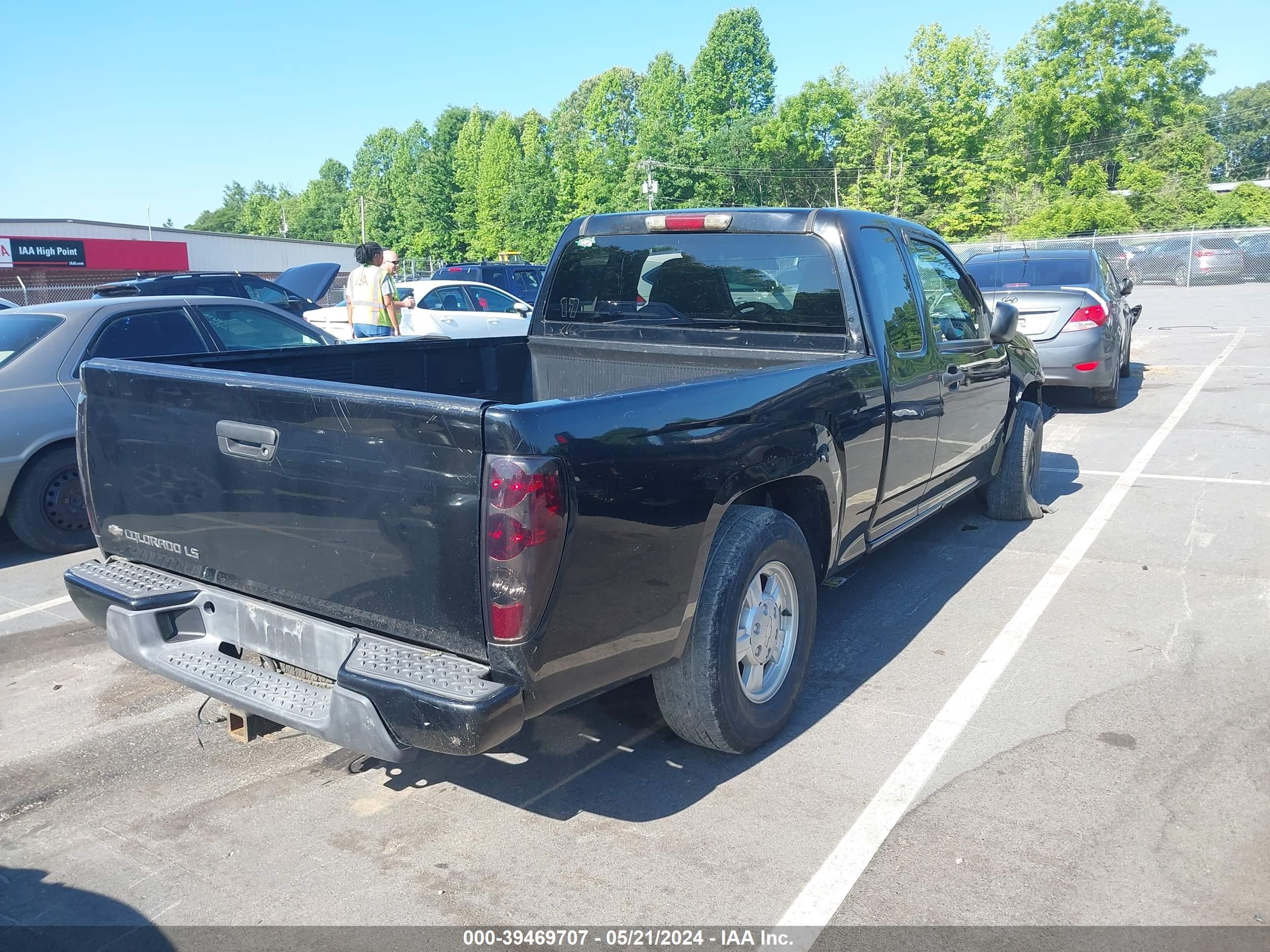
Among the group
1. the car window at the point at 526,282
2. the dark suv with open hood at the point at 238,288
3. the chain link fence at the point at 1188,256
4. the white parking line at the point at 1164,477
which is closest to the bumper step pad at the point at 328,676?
the white parking line at the point at 1164,477

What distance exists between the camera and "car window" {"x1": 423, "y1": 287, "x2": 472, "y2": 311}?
16.5 metres

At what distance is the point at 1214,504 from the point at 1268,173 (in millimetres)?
113139

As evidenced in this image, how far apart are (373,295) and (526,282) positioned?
14622 mm

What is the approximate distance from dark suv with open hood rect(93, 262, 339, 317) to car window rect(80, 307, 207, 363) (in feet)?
13.8

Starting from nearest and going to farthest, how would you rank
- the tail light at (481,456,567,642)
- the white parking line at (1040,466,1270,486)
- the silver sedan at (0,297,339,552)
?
the tail light at (481,456,567,642)
the silver sedan at (0,297,339,552)
the white parking line at (1040,466,1270,486)

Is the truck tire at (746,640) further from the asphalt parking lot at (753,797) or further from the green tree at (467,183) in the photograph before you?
the green tree at (467,183)

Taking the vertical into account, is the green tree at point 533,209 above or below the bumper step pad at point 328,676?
above

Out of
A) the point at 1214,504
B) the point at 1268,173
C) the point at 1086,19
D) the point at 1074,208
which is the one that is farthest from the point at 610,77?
the point at 1214,504

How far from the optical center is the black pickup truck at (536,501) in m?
2.65

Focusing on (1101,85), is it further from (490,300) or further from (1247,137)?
(490,300)

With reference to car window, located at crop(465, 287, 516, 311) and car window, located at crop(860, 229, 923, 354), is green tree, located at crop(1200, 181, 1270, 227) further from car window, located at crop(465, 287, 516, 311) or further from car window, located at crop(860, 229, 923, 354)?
car window, located at crop(860, 229, 923, 354)

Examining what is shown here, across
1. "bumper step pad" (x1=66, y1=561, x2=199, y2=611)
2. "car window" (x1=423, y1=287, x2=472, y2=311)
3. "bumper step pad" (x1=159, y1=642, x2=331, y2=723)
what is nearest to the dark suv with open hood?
"car window" (x1=423, y1=287, x2=472, y2=311)

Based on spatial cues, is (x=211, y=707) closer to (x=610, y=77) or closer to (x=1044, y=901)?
(x=1044, y=901)

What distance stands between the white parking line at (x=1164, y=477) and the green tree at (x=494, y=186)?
214 feet
